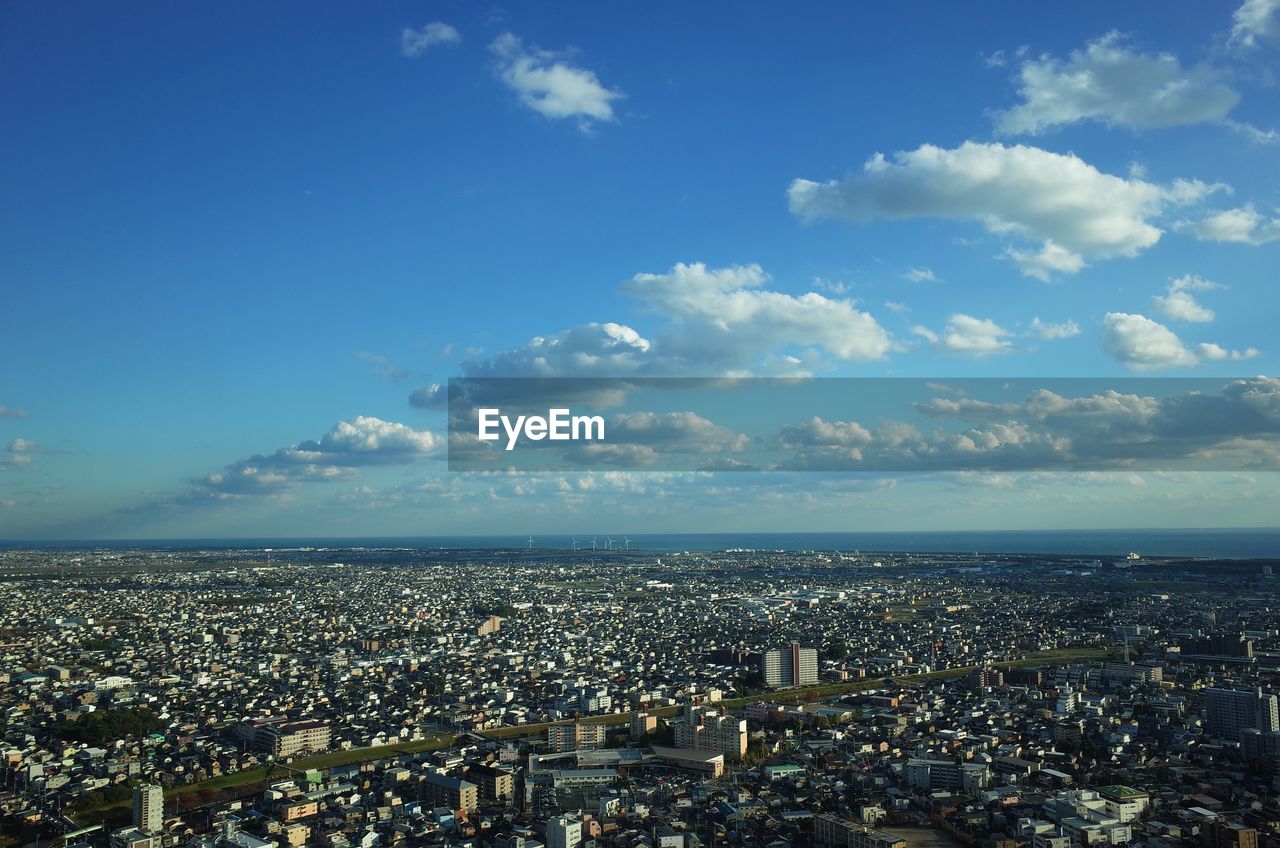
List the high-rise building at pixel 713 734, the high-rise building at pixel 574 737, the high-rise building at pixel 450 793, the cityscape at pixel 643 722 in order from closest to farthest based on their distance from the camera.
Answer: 1. the cityscape at pixel 643 722
2. the high-rise building at pixel 450 793
3. the high-rise building at pixel 713 734
4. the high-rise building at pixel 574 737

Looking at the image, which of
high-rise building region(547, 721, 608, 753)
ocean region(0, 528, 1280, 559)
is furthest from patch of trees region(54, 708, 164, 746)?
ocean region(0, 528, 1280, 559)

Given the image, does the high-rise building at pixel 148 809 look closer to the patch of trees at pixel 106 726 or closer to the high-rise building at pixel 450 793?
the high-rise building at pixel 450 793

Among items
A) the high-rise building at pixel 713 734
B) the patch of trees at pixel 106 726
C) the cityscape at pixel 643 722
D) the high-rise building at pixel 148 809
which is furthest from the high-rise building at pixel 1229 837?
the patch of trees at pixel 106 726

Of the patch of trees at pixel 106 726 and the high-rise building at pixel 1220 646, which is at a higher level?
the patch of trees at pixel 106 726

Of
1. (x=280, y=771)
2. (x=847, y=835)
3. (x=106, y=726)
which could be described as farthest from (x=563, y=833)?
(x=106, y=726)

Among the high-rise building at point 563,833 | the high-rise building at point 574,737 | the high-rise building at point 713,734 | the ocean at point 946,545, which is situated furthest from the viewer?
the ocean at point 946,545

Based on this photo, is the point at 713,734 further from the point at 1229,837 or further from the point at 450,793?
the point at 1229,837

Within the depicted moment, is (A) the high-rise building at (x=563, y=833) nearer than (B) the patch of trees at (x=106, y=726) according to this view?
Yes
